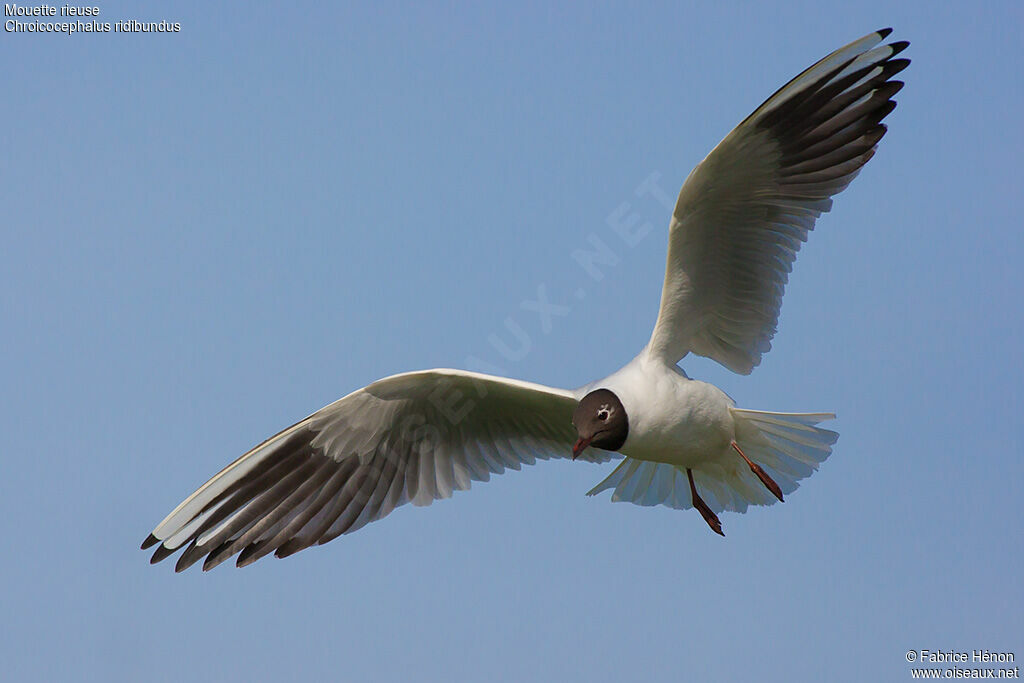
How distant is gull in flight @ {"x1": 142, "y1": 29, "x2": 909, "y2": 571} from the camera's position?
543 cm

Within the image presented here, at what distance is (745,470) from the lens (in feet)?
20.2

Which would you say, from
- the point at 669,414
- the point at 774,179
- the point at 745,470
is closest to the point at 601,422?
the point at 669,414

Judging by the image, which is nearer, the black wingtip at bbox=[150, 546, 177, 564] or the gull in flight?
the gull in flight

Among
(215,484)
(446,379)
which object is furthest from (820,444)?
(215,484)

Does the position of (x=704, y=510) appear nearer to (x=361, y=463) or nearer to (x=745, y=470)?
(x=745, y=470)

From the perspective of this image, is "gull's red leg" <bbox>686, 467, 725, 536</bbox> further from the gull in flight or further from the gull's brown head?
the gull's brown head

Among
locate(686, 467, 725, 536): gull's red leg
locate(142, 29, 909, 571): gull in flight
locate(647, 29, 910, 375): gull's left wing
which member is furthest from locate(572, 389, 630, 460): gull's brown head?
locate(686, 467, 725, 536): gull's red leg

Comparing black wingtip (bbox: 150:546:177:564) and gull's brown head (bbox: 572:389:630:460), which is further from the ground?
gull's brown head (bbox: 572:389:630:460)

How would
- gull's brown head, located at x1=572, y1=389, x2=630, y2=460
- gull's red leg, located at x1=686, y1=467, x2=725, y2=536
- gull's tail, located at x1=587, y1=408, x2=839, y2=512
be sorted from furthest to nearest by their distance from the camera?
gull's red leg, located at x1=686, y1=467, x2=725, y2=536 < gull's tail, located at x1=587, y1=408, x2=839, y2=512 < gull's brown head, located at x1=572, y1=389, x2=630, y2=460

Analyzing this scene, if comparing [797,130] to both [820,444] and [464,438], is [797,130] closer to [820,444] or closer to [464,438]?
[820,444]

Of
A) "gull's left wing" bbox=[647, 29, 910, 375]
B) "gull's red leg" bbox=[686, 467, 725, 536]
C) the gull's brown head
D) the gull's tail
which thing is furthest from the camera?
"gull's red leg" bbox=[686, 467, 725, 536]

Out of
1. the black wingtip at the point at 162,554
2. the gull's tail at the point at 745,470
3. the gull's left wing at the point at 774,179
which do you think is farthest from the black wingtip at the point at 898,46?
the black wingtip at the point at 162,554

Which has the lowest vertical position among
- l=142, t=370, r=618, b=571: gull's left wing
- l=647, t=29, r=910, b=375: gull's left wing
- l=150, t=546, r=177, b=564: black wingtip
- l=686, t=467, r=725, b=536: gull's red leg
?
l=686, t=467, r=725, b=536: gull's red leg

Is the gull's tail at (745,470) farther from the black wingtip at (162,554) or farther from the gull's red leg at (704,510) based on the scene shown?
the black wingtip at (162,554)
